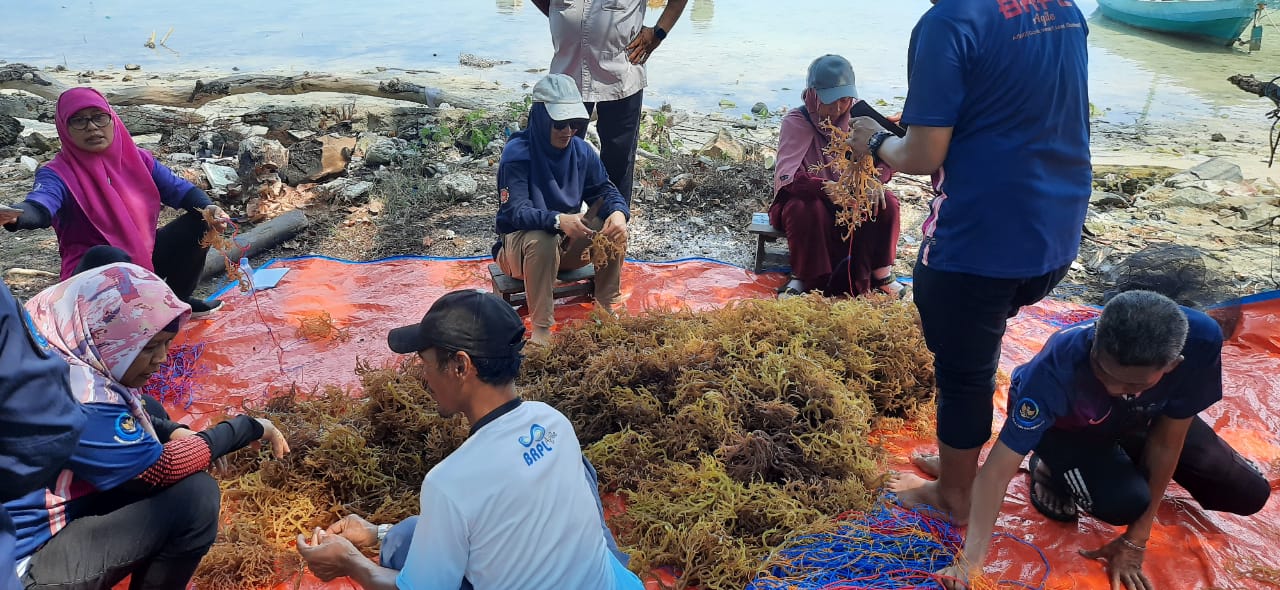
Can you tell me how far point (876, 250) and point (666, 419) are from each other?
2.11 meters

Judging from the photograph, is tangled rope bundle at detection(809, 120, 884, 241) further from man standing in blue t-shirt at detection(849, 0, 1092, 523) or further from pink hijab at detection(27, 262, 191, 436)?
pink hijab at detection(27, 262, 191, 436)

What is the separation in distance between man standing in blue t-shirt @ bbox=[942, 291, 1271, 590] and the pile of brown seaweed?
58cm

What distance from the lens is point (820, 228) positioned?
4453mm

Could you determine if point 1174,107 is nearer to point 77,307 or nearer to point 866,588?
point 866,588

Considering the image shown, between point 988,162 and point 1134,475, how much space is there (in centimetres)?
114

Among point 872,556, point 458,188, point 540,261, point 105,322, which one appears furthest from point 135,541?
point 458,188

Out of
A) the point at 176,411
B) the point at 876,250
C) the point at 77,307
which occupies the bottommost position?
the point at 176,411

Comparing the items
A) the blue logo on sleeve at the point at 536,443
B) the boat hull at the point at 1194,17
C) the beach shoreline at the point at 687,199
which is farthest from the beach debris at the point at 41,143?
the boat hull at the point at 1194,17

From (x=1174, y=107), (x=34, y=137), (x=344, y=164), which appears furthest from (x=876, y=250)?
(x=1174, y=107)

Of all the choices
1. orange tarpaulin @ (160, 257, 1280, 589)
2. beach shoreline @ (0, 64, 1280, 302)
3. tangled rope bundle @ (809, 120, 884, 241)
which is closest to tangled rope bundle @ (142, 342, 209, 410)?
orange tarpaulin @ (160, 257, 1280, 589)

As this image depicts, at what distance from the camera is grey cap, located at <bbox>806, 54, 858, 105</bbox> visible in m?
4.14

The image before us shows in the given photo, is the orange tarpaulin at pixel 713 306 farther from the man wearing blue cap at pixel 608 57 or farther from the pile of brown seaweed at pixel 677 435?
the man wearing blue cap at pixel 608 57

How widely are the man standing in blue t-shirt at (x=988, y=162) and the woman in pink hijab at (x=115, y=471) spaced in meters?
2.18

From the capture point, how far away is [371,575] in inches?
69.7
